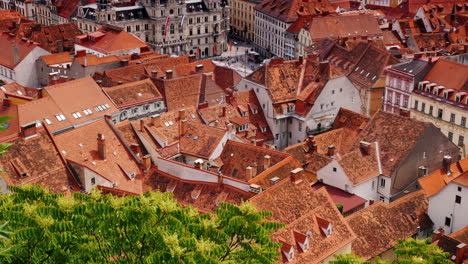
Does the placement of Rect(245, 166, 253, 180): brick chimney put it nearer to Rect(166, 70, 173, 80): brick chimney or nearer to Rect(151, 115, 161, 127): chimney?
Rect(151, 115, 161, 127): chimney

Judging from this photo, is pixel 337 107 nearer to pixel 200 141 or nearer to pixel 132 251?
pixel 200 141

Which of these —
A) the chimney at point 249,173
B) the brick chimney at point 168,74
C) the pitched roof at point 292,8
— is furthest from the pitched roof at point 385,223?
the pitched roof at point 292,8

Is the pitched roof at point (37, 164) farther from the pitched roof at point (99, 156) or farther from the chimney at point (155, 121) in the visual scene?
the chimney at point (155, 121)

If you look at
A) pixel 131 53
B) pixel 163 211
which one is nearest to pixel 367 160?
pixel 163 211

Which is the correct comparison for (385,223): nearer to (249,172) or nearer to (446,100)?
(249,172)

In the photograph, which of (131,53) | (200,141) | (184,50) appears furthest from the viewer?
(184,50)

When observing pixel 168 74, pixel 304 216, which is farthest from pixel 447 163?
pixel 168 74

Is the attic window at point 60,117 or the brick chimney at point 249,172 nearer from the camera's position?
the brick chimney at point 249,172
